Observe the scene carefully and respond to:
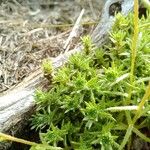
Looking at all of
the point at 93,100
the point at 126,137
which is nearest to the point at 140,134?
the point at 126,137

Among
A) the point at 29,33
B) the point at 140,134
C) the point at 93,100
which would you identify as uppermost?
the point at 29,33

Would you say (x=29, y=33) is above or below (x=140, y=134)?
above

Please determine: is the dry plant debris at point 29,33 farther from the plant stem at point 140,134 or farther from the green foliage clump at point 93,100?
the plant stem at point 140,134

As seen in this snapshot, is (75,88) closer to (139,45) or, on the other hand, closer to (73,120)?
(73,120)

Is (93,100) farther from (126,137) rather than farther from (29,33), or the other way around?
(29,33)

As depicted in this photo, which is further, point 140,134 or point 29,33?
point 29,33

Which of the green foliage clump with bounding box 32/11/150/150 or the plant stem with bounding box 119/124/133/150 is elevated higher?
the green foliage clump with bounding box 32/11/150/150

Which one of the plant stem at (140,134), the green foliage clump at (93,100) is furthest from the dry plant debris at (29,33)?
the plant stem at (140,134)

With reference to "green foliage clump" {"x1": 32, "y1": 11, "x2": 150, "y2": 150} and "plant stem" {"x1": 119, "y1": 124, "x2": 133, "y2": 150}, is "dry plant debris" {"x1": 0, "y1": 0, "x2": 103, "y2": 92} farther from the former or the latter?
"plant stem" {"x1": 119, "y1": 124, "x2": 133, "y2": 150}

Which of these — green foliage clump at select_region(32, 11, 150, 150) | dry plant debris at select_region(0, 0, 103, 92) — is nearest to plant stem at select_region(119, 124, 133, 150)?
green foliage clump at select_region(32, 11, 150, 150)
